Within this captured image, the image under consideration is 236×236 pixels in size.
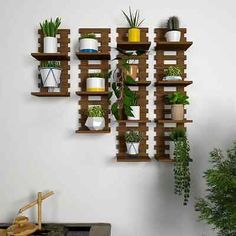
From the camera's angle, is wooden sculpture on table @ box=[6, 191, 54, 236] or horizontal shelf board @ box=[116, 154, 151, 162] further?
horizontal shelf board @ box=[116, 154, 151, 162]

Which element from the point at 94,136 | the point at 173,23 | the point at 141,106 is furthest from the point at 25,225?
the point at 173,23

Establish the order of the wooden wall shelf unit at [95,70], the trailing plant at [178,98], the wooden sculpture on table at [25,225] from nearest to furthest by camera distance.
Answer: the wooden sculpture on table at [25,225] < the trailing plant at [178,98] < the wooden wall shelf unit at [95,70]

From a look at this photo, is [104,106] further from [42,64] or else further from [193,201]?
[193,201]

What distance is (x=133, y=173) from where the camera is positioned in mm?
1893

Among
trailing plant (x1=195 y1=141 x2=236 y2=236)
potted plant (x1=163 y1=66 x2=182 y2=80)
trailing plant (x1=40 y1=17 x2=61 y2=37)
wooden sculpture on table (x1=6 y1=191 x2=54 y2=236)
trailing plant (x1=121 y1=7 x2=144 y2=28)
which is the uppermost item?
trailing plant (x1=121 y1=7 x2=144 y2=28)

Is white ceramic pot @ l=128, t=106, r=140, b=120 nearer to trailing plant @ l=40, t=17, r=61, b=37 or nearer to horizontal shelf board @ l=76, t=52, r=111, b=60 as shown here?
horizontal shelf board @ l=76, t=52, r=111, b=60

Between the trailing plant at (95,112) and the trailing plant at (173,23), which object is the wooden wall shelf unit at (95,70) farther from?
the trailing plant at (173,23)

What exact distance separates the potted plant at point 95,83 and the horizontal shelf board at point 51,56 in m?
0.21

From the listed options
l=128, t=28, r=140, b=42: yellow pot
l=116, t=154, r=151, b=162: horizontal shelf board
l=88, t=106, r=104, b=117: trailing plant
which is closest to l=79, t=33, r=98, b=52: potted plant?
l=128, t=28, r=140, b=42: yellow pot

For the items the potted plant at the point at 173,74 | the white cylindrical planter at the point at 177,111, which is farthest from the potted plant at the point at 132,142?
the potted plant at the point at 173,74

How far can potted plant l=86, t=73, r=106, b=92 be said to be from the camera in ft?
5.82

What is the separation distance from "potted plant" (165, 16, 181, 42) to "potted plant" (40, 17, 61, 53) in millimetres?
708

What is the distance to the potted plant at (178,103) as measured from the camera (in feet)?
5.78

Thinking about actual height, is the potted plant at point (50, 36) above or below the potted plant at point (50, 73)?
above
